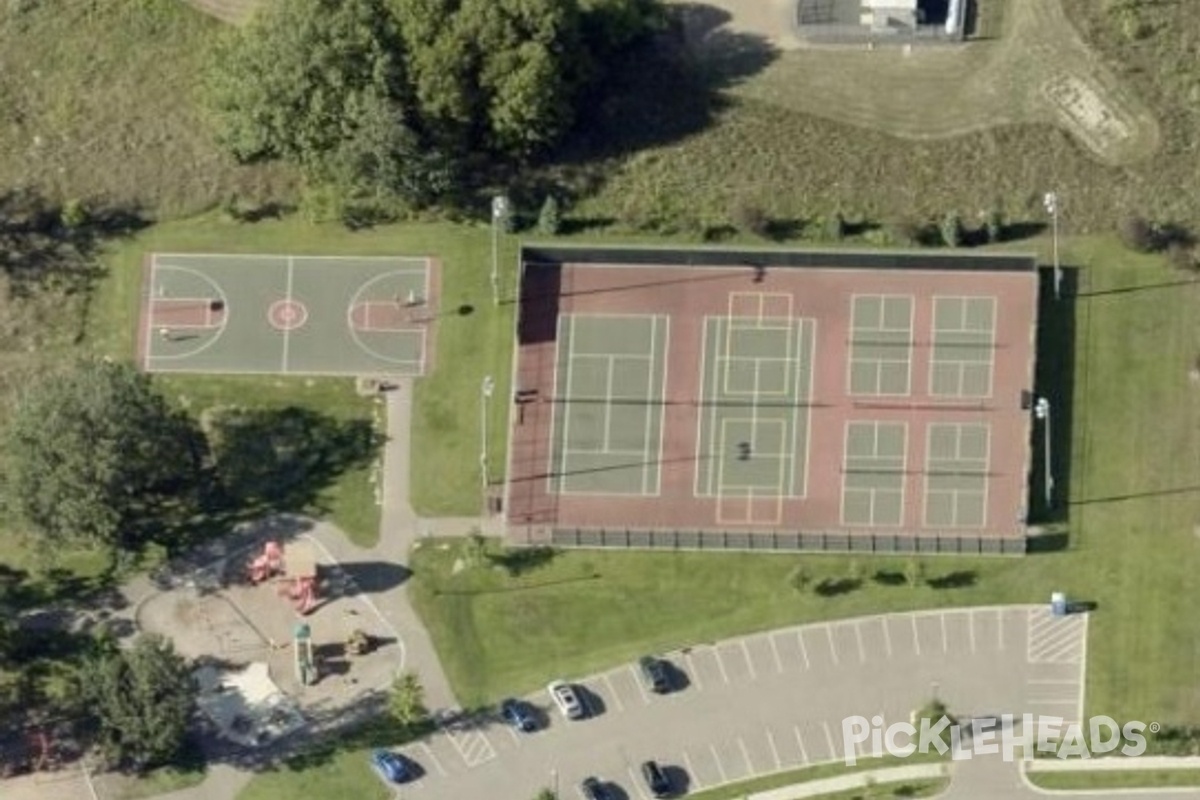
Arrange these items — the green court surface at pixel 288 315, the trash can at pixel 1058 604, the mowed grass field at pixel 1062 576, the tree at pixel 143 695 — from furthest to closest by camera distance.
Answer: the green court surface at pixel 288 315
the mowed grass field at pixel 1062 576
the trash can at pixel 1058 604
the tree at pixel 143 695

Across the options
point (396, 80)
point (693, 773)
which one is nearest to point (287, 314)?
point (396, 80)

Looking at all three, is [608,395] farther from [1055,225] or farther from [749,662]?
[1055,225]

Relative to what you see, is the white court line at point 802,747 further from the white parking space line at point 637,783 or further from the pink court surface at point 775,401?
the pink court surface at point 775,401

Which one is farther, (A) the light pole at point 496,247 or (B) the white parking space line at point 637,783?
(A) the light pole at point 496,247

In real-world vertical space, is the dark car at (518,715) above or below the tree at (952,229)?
below

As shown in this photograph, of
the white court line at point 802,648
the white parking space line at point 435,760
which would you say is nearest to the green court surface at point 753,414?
the white court line at point 802,648

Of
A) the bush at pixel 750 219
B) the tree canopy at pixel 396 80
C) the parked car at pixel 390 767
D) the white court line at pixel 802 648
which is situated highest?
the tree canopy at pixel 396 80

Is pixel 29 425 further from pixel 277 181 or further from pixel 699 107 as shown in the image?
pixel 699 107
